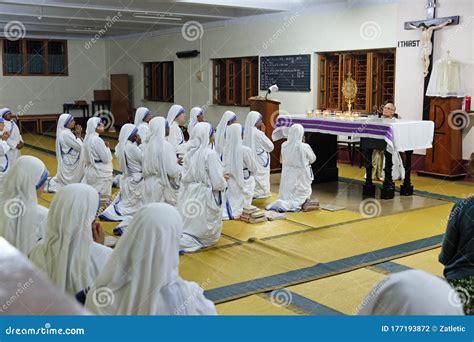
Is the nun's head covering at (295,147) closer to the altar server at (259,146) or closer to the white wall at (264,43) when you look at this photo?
the altar server at (259,146)

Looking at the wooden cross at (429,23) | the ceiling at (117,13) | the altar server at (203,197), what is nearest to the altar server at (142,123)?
the altar server at (203,197)

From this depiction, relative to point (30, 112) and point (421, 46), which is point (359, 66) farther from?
point (30, 112)

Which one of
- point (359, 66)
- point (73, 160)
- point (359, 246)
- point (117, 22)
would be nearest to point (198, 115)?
point (73, 160)

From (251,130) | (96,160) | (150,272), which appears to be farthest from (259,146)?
(150,272)

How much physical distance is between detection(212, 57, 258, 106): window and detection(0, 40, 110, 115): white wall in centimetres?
626

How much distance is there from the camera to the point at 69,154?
925 centimetres

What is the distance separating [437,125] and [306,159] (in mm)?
3518

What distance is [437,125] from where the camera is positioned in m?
10.2

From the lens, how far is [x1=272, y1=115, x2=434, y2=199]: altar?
8094 millimetres

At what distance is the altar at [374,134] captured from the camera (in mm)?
8094

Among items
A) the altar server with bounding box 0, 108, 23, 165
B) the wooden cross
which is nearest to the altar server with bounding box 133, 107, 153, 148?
the altar server with bounding box 0, 108, 23, 165

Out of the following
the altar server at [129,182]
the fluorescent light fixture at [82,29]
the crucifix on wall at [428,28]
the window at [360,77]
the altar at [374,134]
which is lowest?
the altar server at [129,182]

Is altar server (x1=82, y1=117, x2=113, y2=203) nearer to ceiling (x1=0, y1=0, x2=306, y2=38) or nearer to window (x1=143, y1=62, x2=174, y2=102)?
ceiling (x1=0, y1=0, x2=306, y2=38)

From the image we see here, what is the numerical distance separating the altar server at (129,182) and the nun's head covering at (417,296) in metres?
5.74
